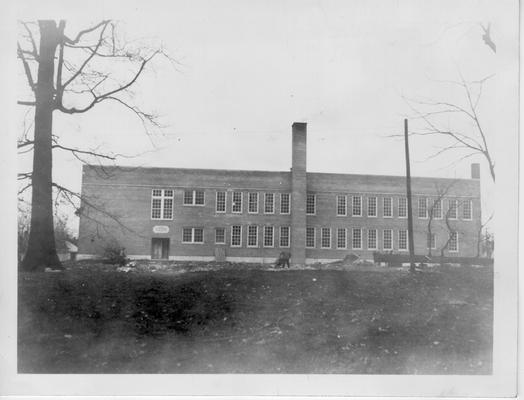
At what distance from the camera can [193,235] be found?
8758 mm

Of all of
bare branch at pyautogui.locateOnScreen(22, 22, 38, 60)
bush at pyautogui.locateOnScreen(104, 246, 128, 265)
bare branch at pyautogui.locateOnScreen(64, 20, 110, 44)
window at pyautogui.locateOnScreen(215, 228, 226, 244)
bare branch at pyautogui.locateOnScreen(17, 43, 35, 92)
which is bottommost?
bush at pyautogui.locateOnScreen(104, 246, 128, 265)

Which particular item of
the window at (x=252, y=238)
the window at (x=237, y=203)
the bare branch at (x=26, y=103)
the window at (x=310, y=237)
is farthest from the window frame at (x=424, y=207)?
the bare branch at (x=26, y=103)

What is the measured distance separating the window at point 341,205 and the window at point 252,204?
2.00 m

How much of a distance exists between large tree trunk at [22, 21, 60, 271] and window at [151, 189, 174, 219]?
3.90 m

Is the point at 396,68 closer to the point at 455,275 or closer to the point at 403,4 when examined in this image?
the point at 403,4

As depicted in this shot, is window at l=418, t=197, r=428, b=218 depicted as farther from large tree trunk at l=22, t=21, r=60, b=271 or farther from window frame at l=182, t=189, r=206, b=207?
large tree trunk at l=22, t=21, r=60, b=271

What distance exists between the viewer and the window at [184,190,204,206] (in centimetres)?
929

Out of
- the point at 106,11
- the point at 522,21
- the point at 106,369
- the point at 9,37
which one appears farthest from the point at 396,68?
the point at 106,369

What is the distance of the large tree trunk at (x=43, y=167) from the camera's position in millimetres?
4809

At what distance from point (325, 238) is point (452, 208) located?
2.61 meters

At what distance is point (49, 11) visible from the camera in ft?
14.7

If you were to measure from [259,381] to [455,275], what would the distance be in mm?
2739

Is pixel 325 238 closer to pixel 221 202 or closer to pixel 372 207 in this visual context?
pixel 372 207

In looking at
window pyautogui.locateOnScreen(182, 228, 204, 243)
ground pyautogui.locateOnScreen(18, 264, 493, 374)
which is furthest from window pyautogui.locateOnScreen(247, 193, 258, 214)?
ground pyautogui.locateOnScreen(18, 264, 493, 374)
